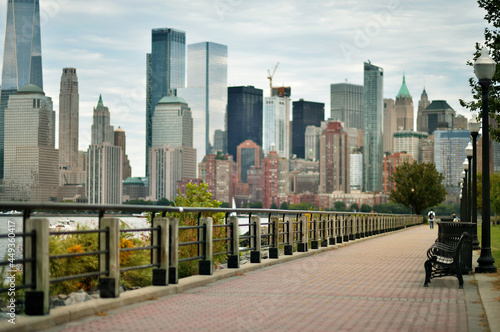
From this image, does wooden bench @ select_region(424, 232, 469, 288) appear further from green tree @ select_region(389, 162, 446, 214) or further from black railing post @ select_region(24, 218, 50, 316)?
green tree @ select_region(389, 162, 446, 214)

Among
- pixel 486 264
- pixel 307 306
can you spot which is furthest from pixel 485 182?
pixel 307 306

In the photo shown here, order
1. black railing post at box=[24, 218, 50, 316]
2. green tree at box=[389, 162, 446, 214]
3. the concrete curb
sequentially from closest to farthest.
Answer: the concrete curb, black railing post at box=[24, 218, 50, 316], green tree at box=[389, 162, 446, 214]

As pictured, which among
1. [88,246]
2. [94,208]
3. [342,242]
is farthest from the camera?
[342,242]

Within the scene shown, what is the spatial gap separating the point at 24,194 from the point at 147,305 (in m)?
190

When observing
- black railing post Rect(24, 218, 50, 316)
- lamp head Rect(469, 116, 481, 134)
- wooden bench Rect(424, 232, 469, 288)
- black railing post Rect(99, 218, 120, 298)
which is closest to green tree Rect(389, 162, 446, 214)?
lamp head Rect(469, 116, 481, 134)

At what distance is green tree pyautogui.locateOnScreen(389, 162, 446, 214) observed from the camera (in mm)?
84625

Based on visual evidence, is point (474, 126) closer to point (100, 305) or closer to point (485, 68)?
point (485, 68)

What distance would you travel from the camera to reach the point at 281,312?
9.45 metres

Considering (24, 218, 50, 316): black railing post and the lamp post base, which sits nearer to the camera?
(24, 218, 50, 316): black railing post

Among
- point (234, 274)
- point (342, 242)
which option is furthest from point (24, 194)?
point (234, 274)

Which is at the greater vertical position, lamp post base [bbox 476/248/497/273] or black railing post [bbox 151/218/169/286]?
black railing post [bbox 151/218/169/286]

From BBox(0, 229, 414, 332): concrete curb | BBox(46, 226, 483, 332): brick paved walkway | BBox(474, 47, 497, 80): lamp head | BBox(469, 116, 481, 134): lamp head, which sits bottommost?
BBox(46, 226, 483, 332): brick paved walkway

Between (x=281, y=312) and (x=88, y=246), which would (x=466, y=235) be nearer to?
(x=281, y=312)

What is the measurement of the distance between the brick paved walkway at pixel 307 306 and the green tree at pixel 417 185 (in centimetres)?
7129
